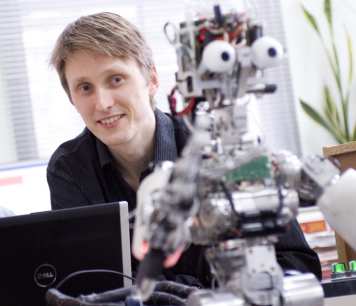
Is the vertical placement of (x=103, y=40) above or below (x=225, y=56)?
above

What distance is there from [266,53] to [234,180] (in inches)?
6.3

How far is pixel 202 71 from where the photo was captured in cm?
91

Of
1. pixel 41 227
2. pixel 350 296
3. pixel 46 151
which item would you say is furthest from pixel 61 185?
pixel 46 151

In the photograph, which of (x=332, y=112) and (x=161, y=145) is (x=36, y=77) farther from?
(x=161, y=145)

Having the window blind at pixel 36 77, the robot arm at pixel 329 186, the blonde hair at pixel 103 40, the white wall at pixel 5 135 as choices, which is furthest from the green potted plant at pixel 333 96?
the robot arm at pixel 329 186

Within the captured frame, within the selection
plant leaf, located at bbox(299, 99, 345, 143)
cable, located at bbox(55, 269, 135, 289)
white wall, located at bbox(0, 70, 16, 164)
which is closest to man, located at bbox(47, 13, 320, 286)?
cable, located at bbox(55, 269, 135, 289)

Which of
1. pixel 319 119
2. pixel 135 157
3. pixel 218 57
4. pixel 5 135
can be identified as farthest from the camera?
pixel 319 119

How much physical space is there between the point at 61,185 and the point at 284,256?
590mm

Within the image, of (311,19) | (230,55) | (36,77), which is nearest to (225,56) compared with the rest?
(230,55)

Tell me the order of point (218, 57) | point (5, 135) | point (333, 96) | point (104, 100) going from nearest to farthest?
1. point (218, 57)
2. point (104, 100)
3. point (5, 135)
4. point (333, 96)

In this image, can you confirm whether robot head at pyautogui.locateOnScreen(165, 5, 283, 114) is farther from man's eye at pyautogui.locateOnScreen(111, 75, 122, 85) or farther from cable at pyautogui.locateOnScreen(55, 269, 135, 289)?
man's eye at pyautogui.locateOnScreen(111, 75, 122, 85)

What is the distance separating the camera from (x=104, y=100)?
1538mm

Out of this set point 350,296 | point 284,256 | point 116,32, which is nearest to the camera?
point 350,296

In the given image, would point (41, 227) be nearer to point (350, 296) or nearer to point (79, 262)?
point (79, 262)
